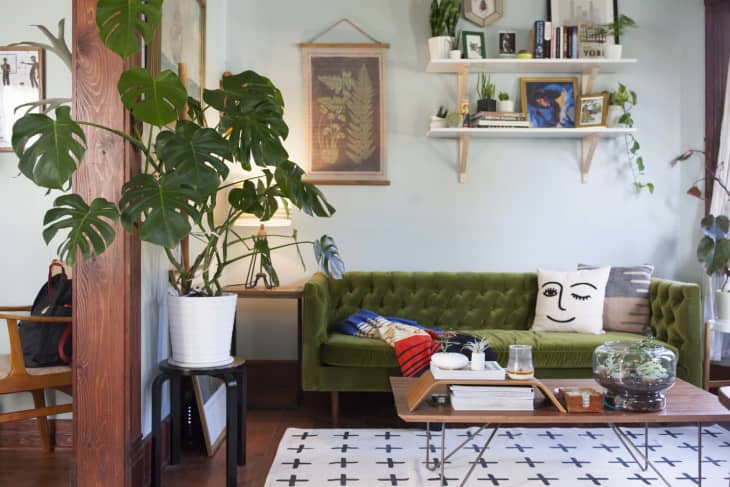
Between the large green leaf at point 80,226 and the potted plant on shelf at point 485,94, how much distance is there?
9.34 feet

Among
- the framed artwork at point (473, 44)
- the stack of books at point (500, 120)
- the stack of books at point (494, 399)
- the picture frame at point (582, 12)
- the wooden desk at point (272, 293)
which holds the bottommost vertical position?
the stack of books at point (494, 399)

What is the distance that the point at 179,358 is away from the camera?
2.78 metres

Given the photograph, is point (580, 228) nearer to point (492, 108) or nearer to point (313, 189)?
point (492, 108)

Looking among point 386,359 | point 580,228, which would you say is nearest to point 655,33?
point 580,228

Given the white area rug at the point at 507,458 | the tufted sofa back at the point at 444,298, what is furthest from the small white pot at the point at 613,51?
the white area rug at the point at 507,458

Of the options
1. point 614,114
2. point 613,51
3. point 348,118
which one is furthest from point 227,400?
point 613,51

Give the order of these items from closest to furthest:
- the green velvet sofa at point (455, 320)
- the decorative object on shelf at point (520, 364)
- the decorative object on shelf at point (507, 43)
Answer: the decorative object on shelf at point (520, 364) → the green velvet sofa at point (455, 320) → the decorative object on shelf at point (507, 43)

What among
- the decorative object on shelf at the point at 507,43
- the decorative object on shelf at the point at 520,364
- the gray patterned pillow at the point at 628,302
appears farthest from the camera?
the decorative object on shelf at the point at 507,43

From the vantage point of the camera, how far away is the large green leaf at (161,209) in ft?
7.17

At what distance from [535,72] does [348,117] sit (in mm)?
1265

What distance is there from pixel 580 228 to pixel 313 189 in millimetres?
2410

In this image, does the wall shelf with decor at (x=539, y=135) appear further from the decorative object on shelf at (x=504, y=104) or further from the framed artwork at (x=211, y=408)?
the framed artwork at (x=211, y=408)

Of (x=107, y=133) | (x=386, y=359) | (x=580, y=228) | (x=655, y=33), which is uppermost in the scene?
(x=655, y=33)

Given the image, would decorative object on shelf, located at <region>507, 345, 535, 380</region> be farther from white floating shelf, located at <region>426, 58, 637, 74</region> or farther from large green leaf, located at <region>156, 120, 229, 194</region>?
white floating shelf, located at <region>426, 58, 637, 74</region>
